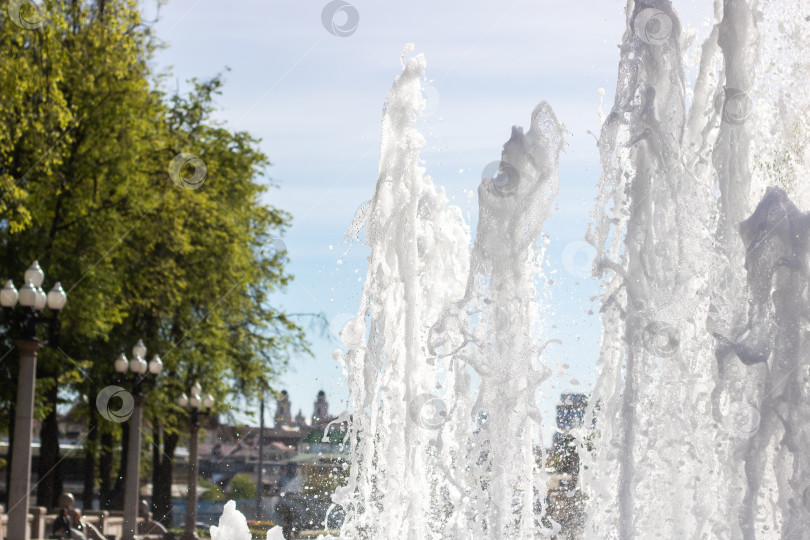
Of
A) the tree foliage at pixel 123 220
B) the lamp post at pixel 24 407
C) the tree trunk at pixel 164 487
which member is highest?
the tree foliage at pixel 123 220

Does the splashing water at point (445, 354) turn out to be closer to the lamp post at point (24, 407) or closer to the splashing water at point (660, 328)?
the splashing water at point (660, 328)

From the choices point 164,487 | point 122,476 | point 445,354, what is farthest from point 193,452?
point 445,354

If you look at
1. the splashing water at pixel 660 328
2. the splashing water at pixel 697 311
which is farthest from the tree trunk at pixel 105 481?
the splashing water at pixel 697 311

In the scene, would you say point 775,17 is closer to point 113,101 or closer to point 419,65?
point 419,65

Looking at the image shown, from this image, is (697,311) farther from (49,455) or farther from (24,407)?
(49,455)

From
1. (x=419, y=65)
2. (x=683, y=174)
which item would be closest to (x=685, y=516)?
(x=683, y=174)

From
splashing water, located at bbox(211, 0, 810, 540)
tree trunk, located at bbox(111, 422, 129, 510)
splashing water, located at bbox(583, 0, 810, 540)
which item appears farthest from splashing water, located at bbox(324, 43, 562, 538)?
tree trunk, located at bbox(111, 422, 129, 510)

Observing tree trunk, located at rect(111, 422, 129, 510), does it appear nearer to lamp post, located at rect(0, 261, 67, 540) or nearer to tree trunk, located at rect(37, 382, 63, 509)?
tree trunk, located at rect(37, 382, 63, 509)

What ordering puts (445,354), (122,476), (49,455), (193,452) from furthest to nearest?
(122,476), (193,452), (49,455), (445,354)

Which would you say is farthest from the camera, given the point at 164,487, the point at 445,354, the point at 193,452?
the point at 164,487

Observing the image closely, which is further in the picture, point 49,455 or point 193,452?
point 193,452

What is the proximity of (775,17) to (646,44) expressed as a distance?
1.14 m

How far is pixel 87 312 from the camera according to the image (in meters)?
21.0

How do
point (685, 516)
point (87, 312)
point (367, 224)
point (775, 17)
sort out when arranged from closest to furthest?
point (685, 516) → point (775, 17) → point (367, 224) → point (87, 312)
